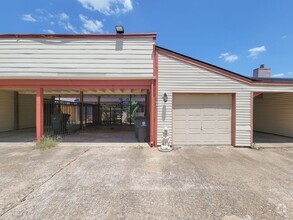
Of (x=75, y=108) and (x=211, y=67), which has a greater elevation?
(x=211, y=67)

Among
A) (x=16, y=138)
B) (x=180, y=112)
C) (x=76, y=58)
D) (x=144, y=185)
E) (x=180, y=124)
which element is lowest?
(x=144, y=185)

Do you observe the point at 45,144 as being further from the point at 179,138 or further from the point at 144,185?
the point at 179,138

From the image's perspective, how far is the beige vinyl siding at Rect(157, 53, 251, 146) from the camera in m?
7.73

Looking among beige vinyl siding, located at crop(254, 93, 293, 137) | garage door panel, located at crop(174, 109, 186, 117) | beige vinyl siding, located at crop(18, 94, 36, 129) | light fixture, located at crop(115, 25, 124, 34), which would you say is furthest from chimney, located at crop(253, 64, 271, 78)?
beige vinyl siding, located at crop(18, 94, 36, 129)

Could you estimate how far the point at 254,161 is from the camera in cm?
586

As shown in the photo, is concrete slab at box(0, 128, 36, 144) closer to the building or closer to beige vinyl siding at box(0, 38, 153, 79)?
the building

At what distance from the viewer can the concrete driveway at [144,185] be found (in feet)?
9.91

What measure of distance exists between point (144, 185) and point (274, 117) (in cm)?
1097

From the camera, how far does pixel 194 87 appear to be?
7.80 metres

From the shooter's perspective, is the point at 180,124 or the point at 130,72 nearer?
the point at 130,72

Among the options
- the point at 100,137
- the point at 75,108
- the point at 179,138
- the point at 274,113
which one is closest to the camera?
Answer: the point at 179,138

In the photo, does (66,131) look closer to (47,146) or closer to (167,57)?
(47,146)

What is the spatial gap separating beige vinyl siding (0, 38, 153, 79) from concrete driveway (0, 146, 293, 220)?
130 inches

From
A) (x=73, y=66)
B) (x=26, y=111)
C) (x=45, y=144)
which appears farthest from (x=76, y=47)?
(x=26, y=111)
